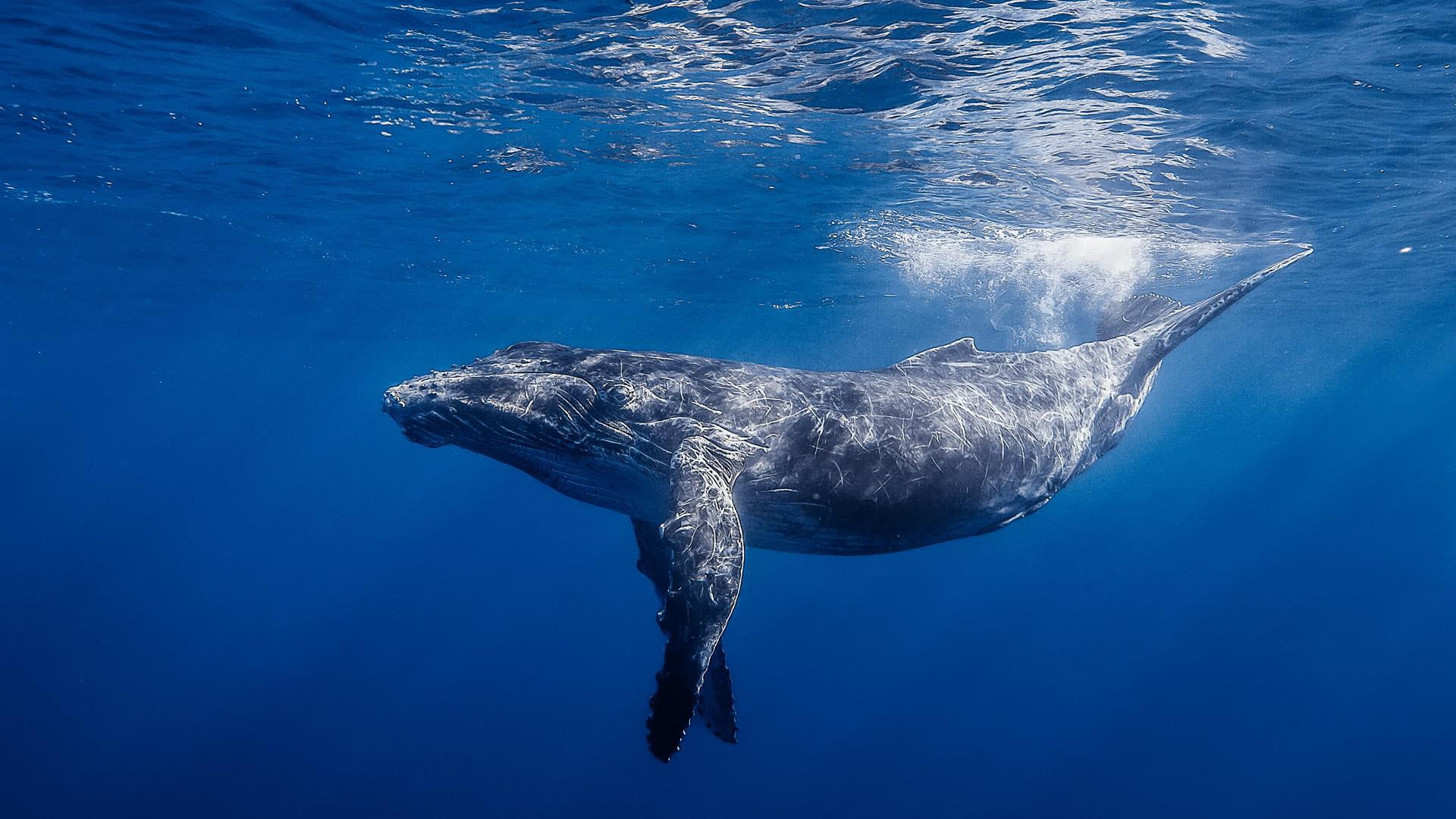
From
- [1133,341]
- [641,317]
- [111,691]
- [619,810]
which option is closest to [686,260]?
[641,317]

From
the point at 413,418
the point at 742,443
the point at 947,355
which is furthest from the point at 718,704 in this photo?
the point at 947,355

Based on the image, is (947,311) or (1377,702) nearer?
(947,311)

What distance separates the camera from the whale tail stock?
812cm

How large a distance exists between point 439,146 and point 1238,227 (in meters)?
21.4

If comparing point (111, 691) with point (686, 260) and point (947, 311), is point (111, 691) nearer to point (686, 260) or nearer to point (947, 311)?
point (686, 260)

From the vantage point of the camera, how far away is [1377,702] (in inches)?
1598


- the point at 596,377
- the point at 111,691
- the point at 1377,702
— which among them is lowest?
the point at 1377,702

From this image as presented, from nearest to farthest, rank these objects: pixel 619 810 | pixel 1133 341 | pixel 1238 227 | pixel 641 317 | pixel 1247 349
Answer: pixel 1133 341, pixel 1238 227, pixel 619 810, pixel 641 317, pixel 1247 349

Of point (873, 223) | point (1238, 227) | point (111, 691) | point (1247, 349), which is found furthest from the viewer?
point (1247, 349)

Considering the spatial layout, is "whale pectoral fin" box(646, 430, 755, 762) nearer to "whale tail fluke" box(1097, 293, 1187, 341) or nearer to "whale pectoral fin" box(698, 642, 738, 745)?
"whale pectoral fin" box(698, 642, 738, 745)

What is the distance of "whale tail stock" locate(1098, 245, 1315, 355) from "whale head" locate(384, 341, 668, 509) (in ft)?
20.9

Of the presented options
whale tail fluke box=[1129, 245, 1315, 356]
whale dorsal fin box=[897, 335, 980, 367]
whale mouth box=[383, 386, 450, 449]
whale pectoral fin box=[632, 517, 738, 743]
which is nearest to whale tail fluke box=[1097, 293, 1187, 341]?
whale tail fluke box=[1129, 245, 1315, 356]

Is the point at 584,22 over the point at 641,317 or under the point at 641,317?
over

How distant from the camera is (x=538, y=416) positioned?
220 inches
